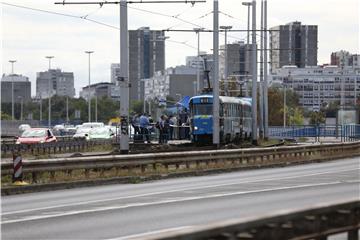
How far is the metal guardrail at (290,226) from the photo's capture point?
594 cm

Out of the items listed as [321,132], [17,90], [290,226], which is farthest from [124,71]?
[17,90]

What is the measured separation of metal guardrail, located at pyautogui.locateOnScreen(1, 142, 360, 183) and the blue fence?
23486mm

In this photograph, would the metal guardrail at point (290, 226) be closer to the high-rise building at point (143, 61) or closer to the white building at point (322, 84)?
the white building at point (322, 84)

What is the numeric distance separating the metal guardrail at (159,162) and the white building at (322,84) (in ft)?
264

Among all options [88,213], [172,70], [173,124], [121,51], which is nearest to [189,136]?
[173,124]

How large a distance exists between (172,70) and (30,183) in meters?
153

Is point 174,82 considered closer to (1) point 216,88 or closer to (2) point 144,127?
(2) point 144,127

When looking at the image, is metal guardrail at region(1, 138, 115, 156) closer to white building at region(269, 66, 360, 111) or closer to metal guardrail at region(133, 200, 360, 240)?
metal guardrail at region(133, 200, 360, 240)

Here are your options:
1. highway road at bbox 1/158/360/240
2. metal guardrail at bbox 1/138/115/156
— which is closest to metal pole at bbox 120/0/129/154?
highway road at bbox 1/158/360/240

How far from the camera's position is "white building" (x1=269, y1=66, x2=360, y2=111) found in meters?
121

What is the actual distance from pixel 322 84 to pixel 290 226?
130482 millimetres

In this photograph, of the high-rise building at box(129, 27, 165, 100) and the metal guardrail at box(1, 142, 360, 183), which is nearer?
the metal guardrail at box(1, 142, 360, 183)

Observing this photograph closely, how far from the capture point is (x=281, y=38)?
4481 inches

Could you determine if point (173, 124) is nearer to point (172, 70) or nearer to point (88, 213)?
point (88, 213)
